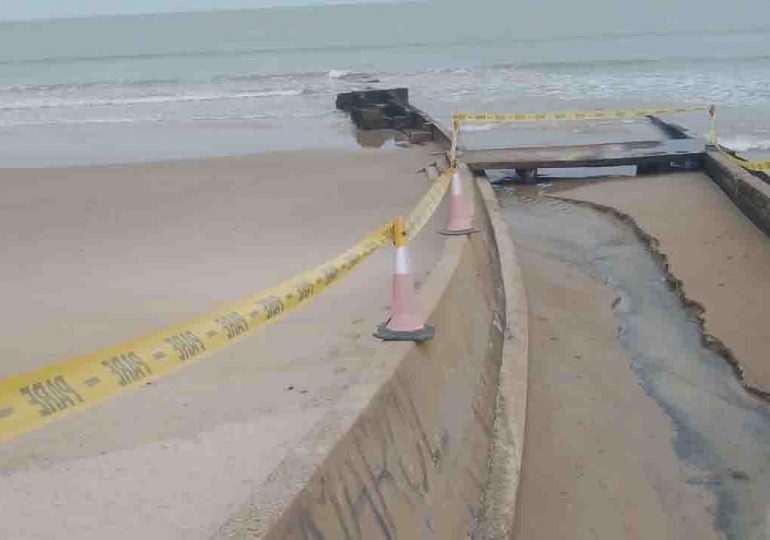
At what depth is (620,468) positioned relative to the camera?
5465 mm

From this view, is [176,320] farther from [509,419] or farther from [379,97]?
[379,97]

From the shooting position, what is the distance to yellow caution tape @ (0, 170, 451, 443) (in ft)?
8.30

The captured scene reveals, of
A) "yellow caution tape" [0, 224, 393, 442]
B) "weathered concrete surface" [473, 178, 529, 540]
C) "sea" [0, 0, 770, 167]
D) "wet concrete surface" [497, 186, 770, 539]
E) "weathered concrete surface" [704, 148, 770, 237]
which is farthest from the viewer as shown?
"sea" [0, 0, 770, 167]

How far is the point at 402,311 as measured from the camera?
14.9ft

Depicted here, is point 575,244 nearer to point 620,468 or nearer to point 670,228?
point 670,228

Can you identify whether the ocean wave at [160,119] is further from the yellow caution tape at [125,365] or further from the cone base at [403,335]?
the yellow caution tape at [125,365]

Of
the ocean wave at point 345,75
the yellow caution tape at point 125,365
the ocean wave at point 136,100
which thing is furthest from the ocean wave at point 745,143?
the ocean wave at point 345,75

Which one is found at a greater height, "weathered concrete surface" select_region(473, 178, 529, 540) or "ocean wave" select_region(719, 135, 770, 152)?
"weathered concrete surface" select_region(473, 178, 529, 540)

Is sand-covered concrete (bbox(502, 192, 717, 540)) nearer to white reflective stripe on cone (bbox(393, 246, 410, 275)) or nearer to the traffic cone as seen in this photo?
the traffic cone

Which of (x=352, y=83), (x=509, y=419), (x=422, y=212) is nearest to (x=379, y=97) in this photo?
(x=352, y=83)

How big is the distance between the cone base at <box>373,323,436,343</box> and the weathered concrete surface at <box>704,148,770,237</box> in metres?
7.02

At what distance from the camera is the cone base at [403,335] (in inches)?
175

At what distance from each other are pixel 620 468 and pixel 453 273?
1525 mm

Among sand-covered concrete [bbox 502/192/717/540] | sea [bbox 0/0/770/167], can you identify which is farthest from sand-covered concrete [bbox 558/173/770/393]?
sea [bbox 0/0/770/167]
